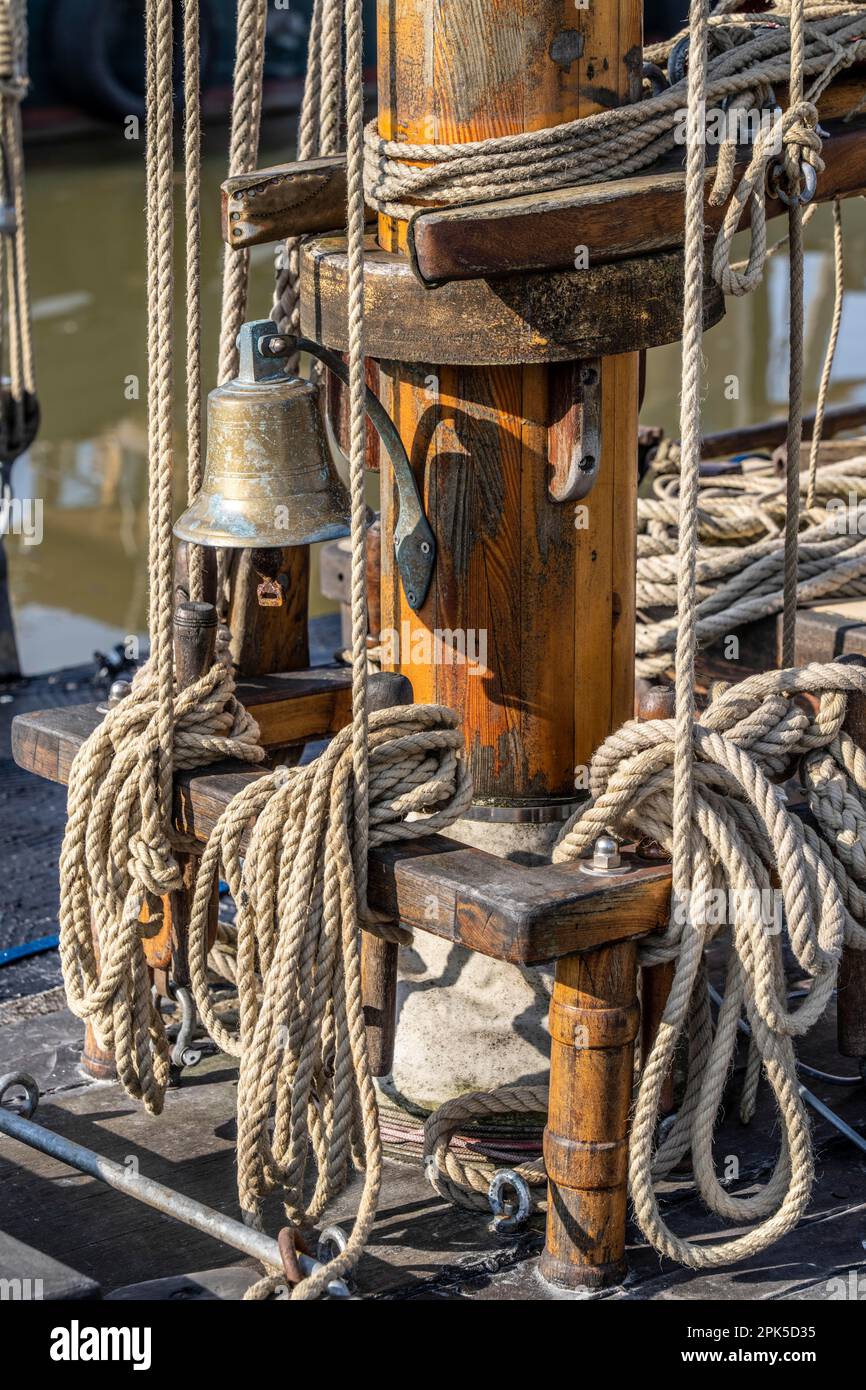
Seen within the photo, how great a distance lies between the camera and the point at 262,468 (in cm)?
262

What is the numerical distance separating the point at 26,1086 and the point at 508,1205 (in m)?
0.78

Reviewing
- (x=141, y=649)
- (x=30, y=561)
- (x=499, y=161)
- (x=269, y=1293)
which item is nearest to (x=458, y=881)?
(x=269, y=1293)

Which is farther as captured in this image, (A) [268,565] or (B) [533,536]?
(A) [268,565]

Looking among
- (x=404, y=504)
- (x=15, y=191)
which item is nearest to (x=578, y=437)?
(x=404, y=504)

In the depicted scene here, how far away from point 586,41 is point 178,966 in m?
1.54

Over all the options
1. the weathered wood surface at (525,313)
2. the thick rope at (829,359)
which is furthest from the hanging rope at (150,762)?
the thick rope at (829,359)

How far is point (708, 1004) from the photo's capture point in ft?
8.68

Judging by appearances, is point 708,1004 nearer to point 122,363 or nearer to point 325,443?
point 325,443

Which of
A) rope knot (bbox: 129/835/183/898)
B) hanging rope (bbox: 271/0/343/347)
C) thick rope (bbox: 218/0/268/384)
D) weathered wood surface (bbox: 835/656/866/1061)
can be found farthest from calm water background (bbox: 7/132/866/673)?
weathered wood surface (bbox: 835/656/866/1061)

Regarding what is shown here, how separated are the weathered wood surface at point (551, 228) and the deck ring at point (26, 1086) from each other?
134 centimetres

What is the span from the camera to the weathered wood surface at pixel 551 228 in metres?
2.39

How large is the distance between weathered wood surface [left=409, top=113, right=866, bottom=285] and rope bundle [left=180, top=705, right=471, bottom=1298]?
59 cm

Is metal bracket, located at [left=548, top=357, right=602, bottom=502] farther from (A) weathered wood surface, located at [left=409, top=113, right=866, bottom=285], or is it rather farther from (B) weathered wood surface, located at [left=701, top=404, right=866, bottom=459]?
(B) weathered wood surface, located at [left=701, top=404, right=866, bottom=459]

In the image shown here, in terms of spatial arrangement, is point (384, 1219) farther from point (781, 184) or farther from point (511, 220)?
point (781, 184)
